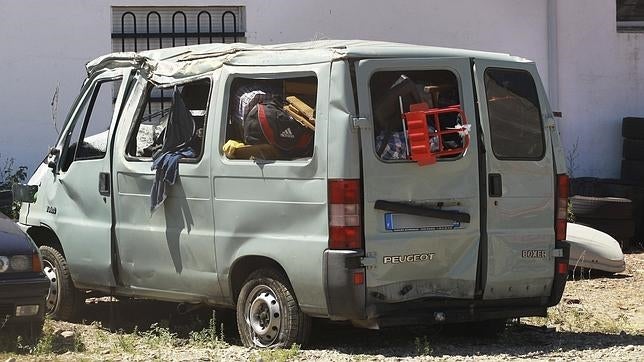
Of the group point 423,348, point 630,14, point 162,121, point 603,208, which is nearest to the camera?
point 423,348

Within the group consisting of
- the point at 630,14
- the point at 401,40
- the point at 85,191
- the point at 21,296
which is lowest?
the point at 21,296

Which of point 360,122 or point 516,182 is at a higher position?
point 360,122

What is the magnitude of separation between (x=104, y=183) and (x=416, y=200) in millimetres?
2627

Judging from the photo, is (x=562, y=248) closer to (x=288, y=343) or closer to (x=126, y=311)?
(x=288, y=343)

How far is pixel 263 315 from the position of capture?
8.07 meters

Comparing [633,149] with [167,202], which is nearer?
[167,202]

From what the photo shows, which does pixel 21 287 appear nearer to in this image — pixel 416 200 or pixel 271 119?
pixel 271 119

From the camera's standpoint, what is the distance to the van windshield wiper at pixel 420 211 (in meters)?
7.63

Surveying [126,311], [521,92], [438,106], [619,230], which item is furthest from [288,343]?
[619,230]

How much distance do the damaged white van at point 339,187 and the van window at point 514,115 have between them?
0.04 ft

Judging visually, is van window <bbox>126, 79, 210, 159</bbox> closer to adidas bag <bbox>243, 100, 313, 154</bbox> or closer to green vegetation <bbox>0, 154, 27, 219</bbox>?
adidas bag <bbox>243, 100, 313, 154</bbox>

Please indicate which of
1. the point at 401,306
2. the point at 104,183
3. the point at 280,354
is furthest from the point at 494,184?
the point at 104,183

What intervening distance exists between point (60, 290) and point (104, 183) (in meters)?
1.16

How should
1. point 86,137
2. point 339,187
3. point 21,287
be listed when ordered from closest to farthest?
1. point 339,187
2. point 21,287
3. point 86,137
